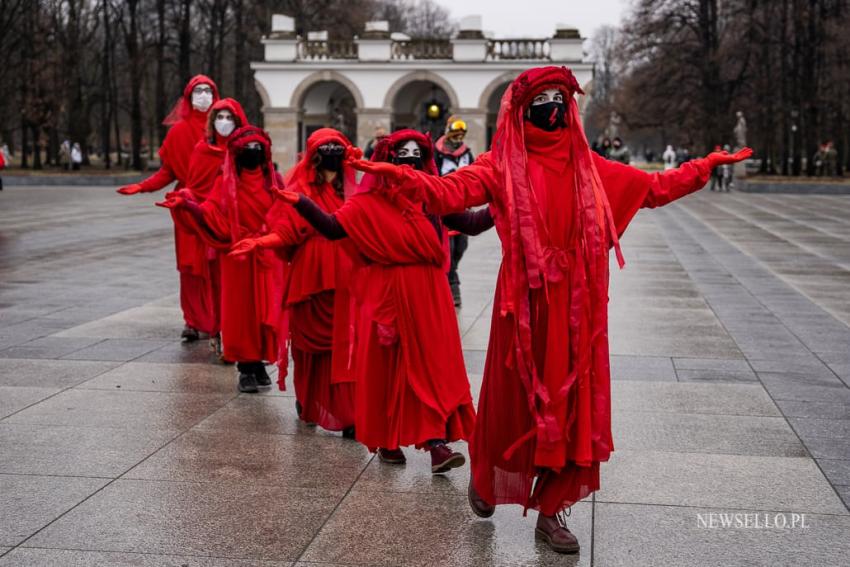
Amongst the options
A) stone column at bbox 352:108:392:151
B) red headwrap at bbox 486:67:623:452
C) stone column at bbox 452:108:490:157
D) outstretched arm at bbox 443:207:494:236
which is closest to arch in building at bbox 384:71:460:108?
stone column at bbox 352:108:392:151

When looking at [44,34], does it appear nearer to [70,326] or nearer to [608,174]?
[70,326]

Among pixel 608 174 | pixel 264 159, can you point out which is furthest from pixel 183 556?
pixel 264 159

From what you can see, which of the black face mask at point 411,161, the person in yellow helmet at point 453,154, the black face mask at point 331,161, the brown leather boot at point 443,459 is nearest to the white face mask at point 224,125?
the black face mask at point 331,161

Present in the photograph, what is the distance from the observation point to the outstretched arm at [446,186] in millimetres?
5086

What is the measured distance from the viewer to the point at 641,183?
17.2ft

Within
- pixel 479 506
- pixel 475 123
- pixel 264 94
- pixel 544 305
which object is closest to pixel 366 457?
pixel 479 506

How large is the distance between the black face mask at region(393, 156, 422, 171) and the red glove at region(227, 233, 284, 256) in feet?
3.60

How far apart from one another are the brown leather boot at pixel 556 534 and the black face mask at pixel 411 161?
6.69ft

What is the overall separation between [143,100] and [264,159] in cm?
6108

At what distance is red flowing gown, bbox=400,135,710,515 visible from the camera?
4945mm

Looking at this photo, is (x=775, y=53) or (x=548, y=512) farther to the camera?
(x=775, y=53)

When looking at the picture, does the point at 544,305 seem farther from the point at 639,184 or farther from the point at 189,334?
the point at 189,334

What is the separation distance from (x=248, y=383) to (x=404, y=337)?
2.32 m

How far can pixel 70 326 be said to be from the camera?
416 inches
